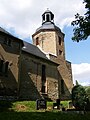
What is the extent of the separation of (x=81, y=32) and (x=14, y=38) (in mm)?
11546

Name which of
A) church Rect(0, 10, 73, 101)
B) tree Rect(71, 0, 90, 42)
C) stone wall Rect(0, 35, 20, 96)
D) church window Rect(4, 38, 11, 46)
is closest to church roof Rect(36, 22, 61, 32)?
church Rect(0, 10, 73, 101)

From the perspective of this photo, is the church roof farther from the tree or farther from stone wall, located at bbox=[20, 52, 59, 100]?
the tree

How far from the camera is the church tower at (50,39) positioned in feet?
121

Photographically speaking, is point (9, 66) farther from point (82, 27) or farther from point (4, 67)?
point (82, 27)

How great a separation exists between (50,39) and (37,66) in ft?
28.8

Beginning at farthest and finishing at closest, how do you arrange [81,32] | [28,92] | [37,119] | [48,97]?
[48,97]
[28,92]
[81,32]
[37,119]

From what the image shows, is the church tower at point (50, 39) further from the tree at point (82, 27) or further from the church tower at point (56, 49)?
the tree at point (82, 27)

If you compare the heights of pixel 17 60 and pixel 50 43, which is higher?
pixel 50 43

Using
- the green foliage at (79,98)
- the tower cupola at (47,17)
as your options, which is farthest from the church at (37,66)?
the green foliage at (79,98)

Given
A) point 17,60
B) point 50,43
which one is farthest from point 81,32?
point 50,43

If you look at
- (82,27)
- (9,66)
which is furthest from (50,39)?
(82,27)

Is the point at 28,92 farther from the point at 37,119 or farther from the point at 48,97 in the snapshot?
the point at 37,119

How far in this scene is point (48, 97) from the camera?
3080 centimetres

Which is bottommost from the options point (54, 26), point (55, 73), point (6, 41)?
point (55, 73)
